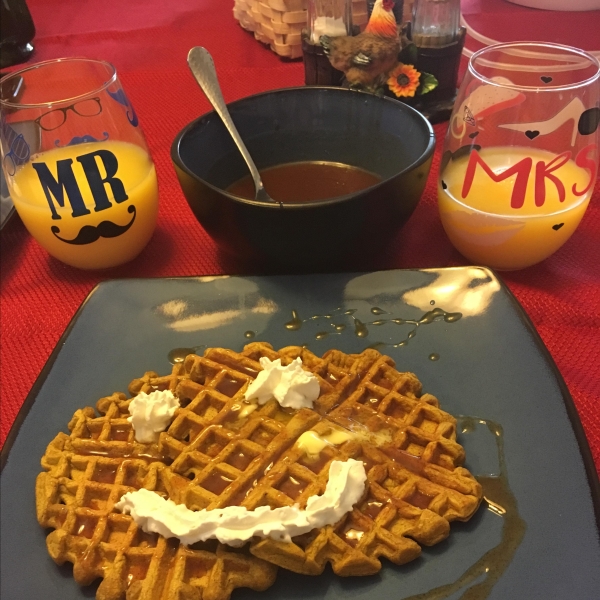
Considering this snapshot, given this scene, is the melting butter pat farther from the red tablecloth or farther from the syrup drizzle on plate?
the red tablecloth

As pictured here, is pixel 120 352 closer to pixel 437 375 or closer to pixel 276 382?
pixel 276 382

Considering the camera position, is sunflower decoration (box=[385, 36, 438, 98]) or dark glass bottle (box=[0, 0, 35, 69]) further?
dark glass bottle (box=[0, 0, 35, 69])

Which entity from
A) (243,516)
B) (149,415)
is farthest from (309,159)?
(243,516)

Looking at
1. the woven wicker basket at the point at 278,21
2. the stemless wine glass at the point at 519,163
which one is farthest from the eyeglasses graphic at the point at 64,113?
the woven wicker basket at the point at 278,21

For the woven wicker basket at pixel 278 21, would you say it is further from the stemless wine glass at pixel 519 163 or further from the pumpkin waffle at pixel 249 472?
the pumpkin waffle at pixel 249 472

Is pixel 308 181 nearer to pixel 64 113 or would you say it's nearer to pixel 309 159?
pixel 309 159

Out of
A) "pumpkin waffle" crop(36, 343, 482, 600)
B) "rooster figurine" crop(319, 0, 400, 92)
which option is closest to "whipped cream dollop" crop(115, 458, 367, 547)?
"pumpkin waffle" crop(36, 343, 482, 600)

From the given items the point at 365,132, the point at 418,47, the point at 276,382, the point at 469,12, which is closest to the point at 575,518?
the point at 276,382

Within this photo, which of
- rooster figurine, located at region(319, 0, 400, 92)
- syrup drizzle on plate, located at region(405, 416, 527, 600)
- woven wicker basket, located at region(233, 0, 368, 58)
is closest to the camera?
syrup drizzle on plate, located at region(405, 416, 527, 600)
